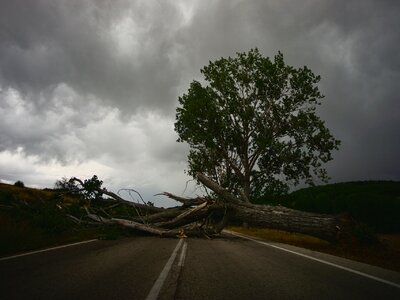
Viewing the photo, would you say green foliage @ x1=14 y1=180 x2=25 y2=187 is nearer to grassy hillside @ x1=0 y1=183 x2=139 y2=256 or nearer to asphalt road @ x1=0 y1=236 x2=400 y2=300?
grassy hillside @ x1=0 y1=183 x2=139 y2=256

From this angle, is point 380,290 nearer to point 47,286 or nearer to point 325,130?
point 47,286

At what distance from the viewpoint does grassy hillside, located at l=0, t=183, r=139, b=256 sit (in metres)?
10.9

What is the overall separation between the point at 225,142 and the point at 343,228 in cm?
1691

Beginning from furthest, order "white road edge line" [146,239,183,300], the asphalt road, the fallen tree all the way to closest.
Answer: the fallen tree, the asphalt road, "white road edge line" [146,239,183,300]

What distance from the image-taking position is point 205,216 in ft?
56.0

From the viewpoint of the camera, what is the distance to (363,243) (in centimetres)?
1244

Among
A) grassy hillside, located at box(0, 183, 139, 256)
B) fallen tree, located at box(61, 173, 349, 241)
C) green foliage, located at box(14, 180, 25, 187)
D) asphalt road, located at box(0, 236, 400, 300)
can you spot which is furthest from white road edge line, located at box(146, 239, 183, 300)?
green foliage, located at box(14, 180, 25, 187)

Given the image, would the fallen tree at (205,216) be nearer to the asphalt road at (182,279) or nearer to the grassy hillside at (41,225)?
the grassy hillside at (41,225)

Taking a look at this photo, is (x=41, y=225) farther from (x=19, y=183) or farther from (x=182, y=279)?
(x=19, y=183)

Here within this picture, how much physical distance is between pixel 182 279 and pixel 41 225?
10.1 metres

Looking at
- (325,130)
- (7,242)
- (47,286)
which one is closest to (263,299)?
(47,286)

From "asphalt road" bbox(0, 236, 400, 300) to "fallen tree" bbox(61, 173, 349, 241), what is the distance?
20.0 feet

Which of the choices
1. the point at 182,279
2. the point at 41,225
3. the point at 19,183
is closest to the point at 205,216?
the point at 41,225

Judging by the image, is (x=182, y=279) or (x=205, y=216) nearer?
(x=182, y=279)
